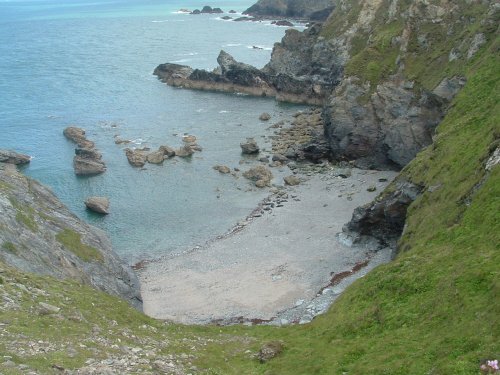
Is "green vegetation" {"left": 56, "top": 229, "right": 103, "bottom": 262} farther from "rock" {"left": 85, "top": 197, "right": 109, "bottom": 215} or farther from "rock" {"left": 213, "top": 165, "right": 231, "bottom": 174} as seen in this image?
"rock" {"left": 213, "top": 165, "right": 231, "bottom": 174}

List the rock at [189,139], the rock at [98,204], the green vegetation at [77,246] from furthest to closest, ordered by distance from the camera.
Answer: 1. the rock at [189,139]
2. the rock at [98,204]
3. the green vegetation at [77,246]

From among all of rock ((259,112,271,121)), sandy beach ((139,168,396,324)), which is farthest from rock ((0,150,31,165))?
rock ((259,112,271,121))

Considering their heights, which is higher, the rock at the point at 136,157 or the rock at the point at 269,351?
the rock at the point at 269,351

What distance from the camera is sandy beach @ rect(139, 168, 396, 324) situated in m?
53.8

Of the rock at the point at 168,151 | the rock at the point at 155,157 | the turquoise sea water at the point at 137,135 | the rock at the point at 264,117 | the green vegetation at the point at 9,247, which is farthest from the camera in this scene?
the rock at the point at 264,117

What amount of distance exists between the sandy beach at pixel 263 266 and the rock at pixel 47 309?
19.1 m

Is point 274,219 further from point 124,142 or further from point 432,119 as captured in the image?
point 124,142

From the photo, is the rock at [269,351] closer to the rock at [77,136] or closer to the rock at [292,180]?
the rock at [292,180]

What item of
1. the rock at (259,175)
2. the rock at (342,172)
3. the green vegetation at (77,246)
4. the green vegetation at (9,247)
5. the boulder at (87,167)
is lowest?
the boulder at (87,167)

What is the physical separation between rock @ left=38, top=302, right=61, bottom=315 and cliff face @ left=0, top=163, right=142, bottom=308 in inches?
306

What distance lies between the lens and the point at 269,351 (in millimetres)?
34125


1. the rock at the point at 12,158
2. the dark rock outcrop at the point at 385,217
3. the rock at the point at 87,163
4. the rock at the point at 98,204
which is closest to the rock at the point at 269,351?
the dark rock outcrop at the point at 385,217

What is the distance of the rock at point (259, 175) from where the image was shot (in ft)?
284

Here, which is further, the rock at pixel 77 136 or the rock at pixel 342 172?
the rock at pixel 77 136
